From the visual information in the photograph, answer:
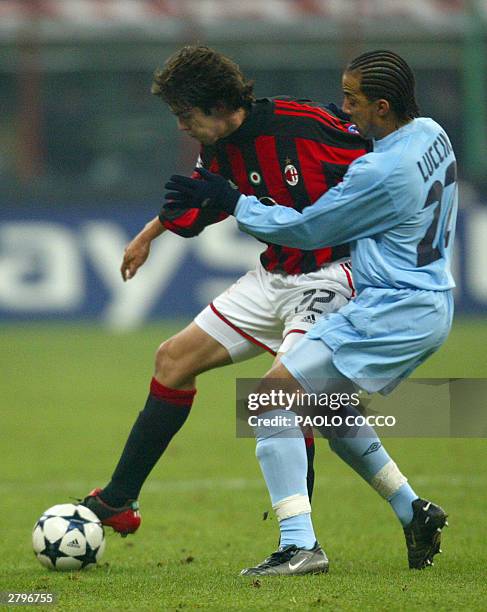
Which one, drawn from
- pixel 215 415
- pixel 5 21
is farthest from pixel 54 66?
pixel 215 415

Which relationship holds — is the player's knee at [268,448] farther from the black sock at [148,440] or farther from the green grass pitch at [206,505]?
the black sock at [148,440]

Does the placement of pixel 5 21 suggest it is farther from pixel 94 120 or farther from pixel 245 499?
pixel 245 499

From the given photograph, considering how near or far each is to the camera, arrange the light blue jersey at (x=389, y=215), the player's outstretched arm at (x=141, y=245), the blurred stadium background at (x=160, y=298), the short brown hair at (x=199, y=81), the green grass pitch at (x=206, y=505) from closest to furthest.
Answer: the green grass pitch at (x=206, y=505), the light blue jersey at (x=389, y=215), the short brown hair at (x=199, y=81), the blurred stadium background at (x=160, y=298), the player's outstretched arm at (x=141, y=245)

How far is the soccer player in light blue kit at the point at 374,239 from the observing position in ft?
15.0

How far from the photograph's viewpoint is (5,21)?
60.3ft

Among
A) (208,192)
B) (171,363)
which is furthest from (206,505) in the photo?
(208,192)

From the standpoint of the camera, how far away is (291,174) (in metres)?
5.09

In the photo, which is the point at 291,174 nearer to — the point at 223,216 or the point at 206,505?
the point at 223,216

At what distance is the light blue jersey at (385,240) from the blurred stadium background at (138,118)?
10.2 meters

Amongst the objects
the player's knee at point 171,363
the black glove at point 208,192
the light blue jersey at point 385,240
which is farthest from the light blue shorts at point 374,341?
the player's knee at point 171,363

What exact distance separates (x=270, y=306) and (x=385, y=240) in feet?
2.53

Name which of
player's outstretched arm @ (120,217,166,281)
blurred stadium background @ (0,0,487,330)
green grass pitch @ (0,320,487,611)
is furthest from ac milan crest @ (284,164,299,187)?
blurred stadium background @ (0,0,487,330)

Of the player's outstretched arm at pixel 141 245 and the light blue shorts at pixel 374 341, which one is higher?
the player's outstretched arm at pixel 141 245

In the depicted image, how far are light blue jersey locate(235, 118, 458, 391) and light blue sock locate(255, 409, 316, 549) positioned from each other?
0.27 meters
